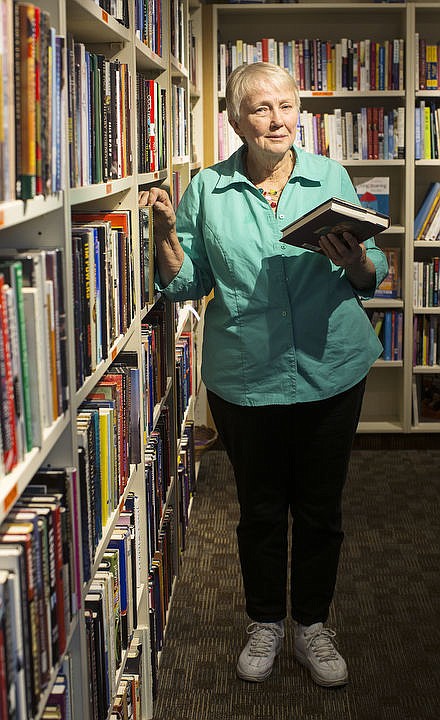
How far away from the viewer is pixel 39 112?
1.26 metres

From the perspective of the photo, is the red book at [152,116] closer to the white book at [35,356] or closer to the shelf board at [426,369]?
the white book at [35,356]

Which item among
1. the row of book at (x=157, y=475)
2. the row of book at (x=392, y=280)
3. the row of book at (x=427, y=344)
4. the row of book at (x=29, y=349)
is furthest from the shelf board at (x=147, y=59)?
the row of book at (x=427, y=344)

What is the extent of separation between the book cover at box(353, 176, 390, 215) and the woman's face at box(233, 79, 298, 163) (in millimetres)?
2490

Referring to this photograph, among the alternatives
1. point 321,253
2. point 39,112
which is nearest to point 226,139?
point 321,253

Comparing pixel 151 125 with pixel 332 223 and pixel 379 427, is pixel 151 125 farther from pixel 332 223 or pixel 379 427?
pixel 379 427

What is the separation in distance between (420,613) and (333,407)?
92 centimetres

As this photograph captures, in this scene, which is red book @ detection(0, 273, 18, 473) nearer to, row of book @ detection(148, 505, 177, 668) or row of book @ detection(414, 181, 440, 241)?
row of book @ detection(148, 505, 177, 668)

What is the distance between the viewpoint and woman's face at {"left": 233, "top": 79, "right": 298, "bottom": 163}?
237 centimetres

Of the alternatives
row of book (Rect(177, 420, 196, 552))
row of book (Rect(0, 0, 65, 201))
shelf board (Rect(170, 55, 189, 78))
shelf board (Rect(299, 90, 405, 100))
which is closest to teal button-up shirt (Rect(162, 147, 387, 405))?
shelf board (Rect(170, 55, 189, 78))

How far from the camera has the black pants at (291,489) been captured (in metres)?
2.51

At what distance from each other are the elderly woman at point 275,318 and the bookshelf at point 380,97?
2.29 meters

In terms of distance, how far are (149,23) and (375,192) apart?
93.8 inches

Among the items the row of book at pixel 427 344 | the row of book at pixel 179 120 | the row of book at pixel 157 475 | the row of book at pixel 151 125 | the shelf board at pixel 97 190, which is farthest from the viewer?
the row of book at pixel 427 344

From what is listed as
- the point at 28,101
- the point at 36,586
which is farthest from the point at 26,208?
the point at 36,586
